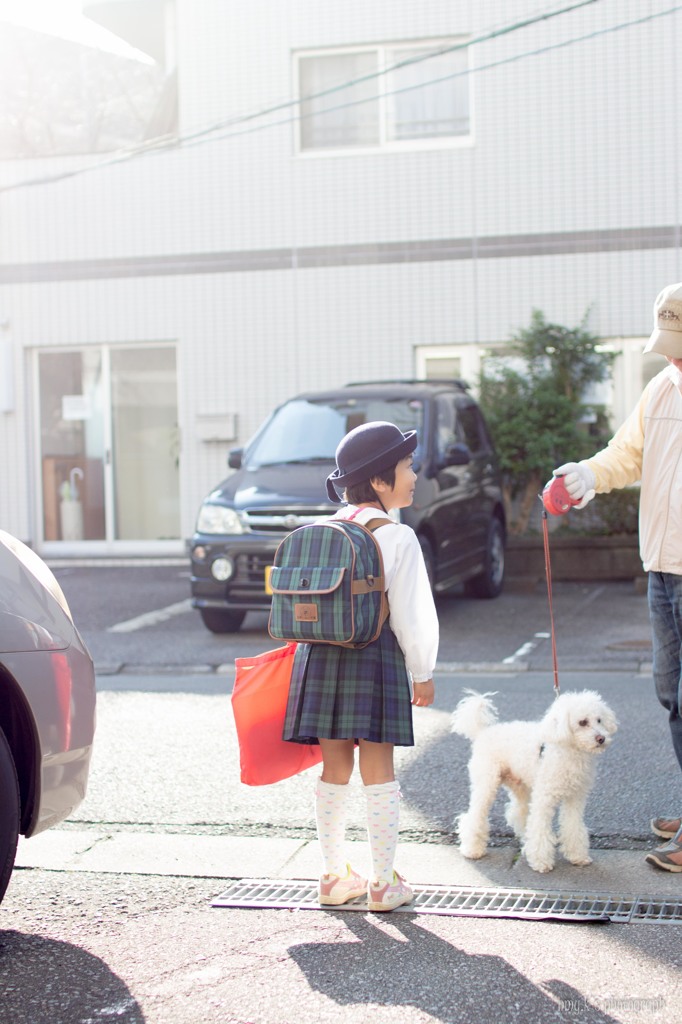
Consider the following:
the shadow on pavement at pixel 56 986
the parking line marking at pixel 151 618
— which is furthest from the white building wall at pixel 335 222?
the shadow on pavement at pixel 56 986

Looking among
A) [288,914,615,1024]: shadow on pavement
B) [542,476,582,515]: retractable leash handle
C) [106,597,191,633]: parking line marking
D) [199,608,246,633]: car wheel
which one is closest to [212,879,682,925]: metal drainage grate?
[288,914,615,1024]: shadow on pavement

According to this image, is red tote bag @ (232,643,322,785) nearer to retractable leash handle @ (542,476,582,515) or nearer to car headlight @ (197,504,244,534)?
retractable leash handle @ (542,476,582,515)

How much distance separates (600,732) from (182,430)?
11.2 metres

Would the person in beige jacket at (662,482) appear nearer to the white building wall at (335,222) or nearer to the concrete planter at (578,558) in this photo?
the concrete planter at (578,558)

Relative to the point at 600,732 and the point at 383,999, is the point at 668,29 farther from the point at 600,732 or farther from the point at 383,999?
the point at 383,999

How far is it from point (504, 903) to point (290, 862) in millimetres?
842

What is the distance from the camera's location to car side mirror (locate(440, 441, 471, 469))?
9680 millimetres

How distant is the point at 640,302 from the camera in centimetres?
1360

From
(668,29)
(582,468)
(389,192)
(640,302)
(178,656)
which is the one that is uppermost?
(668,29)

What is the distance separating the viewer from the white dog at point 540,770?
401 centimetres

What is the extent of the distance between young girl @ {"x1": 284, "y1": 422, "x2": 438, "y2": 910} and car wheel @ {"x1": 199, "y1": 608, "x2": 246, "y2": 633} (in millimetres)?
5536

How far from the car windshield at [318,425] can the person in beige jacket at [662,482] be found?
5.32 metres

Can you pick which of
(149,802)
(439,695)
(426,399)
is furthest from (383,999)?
(426,399)

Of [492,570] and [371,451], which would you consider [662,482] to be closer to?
[371,451]
